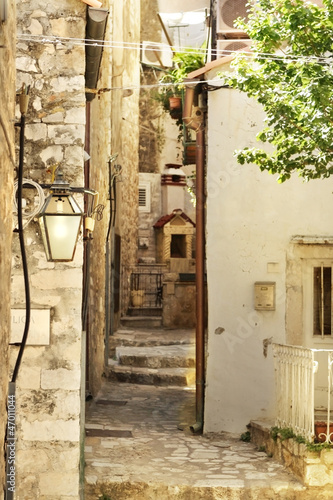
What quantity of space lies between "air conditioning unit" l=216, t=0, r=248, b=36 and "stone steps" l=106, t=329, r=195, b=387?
20.7 ft

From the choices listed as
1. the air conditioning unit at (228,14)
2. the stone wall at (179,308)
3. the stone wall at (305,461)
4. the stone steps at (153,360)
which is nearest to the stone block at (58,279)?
the stone wall at (305,461)

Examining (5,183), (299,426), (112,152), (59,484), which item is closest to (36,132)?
(59,484)

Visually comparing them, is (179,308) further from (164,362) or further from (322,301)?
(322,301)

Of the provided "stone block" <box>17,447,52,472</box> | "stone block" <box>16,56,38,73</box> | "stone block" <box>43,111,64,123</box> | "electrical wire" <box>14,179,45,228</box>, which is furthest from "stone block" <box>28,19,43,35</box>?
"stone block" <box>17,447,52,472</box>

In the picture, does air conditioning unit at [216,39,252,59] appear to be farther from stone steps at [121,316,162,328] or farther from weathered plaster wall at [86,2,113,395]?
stone steps at [121,316,162,328]

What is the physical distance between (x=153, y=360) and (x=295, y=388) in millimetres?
6980

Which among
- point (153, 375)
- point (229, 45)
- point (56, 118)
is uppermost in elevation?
point (229, 45)

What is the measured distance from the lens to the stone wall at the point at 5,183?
13.7 ft

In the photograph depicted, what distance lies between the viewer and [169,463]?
935 centimetres

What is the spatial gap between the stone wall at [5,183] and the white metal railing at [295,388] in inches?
192

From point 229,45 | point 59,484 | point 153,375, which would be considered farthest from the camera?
point 153,375

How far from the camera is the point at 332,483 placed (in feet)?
28.2

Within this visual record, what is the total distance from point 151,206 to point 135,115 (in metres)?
4.48

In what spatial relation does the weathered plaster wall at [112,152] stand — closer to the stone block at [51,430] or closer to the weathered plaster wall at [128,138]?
the weathered plaster wall at [128,138]
